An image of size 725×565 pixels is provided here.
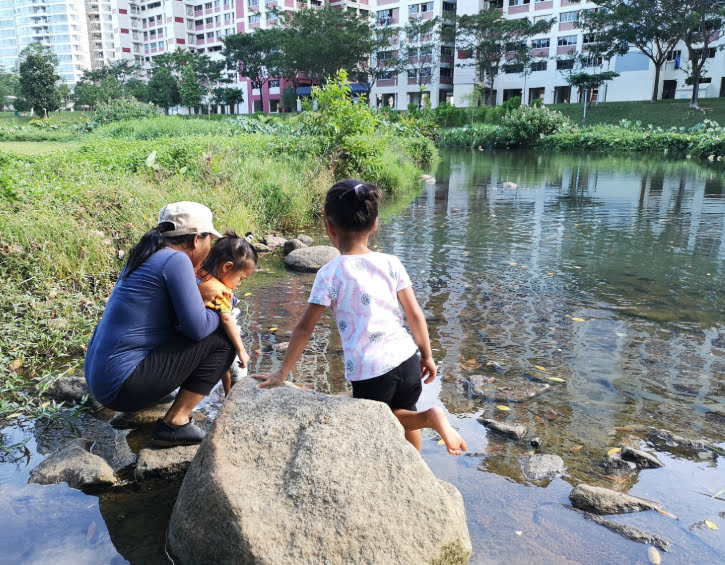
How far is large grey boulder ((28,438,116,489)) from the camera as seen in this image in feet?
9.91

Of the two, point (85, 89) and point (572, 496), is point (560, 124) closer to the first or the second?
point (572, 496)

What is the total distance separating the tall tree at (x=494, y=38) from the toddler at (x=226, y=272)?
5367 centimetres

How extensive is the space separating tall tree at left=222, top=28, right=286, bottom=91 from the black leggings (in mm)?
58354

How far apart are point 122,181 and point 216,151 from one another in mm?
3275

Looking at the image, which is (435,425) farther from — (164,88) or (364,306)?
(164,88)

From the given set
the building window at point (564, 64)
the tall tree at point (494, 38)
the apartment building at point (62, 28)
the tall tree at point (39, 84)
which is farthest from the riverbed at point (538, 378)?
the apartment building at point (62, 28)

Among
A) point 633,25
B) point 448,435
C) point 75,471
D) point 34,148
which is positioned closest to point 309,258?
point 75,471

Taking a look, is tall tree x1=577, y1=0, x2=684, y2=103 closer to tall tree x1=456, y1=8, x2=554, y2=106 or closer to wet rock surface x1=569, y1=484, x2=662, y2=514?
tall tree x1=456, y1=8, x2=554, y2=106

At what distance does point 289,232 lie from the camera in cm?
1019

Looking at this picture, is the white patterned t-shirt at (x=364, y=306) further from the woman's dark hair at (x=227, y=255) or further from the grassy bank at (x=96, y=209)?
the grassy bank at (x=96, y=209)

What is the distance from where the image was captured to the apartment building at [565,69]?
4925cm

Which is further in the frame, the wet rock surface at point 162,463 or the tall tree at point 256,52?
the tall tree at point 256,52

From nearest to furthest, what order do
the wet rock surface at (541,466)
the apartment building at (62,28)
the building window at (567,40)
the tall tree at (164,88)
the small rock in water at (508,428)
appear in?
the wet rock surface at (541,466)
the small rock in water at (508,428)
the building window at (567,40)
the tall tree at (164,88)
the apartment building at (62,28)

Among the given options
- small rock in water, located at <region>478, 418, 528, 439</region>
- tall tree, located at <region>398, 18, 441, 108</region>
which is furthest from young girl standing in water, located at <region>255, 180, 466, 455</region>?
tall tree, located at <region>398, 18, 441, 108</region>
